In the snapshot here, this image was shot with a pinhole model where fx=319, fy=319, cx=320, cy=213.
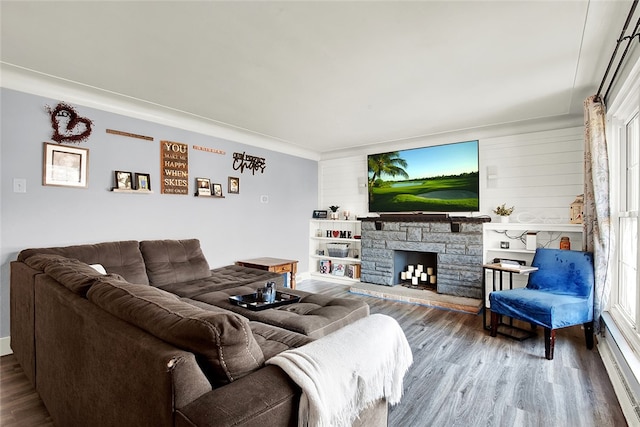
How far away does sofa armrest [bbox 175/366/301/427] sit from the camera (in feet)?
2.81

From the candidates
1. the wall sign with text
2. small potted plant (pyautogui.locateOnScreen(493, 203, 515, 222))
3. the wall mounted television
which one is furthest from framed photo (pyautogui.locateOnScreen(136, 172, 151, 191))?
small potted plant (pyautogui.locateOnScreen(493, 203, 515, 222))

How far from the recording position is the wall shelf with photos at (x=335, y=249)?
571cm

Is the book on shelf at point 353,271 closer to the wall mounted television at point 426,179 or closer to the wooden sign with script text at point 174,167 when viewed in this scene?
the wall mounted television at point 426,179

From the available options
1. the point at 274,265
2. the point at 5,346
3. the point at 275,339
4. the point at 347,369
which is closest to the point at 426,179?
the point at 274,265

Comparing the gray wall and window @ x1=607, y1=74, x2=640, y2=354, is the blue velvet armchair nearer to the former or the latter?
window @ x1=607, y1=74, x2=640, y2=354

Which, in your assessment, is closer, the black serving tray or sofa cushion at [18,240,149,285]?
the black serving tray

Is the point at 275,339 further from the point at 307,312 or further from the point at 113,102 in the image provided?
the point at 113,102

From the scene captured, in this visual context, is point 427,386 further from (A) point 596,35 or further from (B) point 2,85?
(B) point 2,85

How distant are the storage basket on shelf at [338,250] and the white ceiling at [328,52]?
2656 millimetres

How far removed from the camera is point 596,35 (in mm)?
2189

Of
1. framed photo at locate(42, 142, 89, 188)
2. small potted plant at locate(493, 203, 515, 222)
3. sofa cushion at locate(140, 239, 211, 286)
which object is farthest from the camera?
small potted plant at locate(493, 203, 515, 222)

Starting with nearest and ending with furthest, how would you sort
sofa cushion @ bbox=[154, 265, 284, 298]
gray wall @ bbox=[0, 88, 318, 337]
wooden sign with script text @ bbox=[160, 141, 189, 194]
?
1. gray wall @ bbox=[0, 88, 318, 337]
2. sofa cushion @ bbox=[154, 265, 284, 298]
3. wooden sign with script text @ bbox=[160, 141, 189, 194]

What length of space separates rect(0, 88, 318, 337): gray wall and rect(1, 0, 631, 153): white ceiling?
49cm

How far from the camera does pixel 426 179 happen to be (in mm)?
4930
